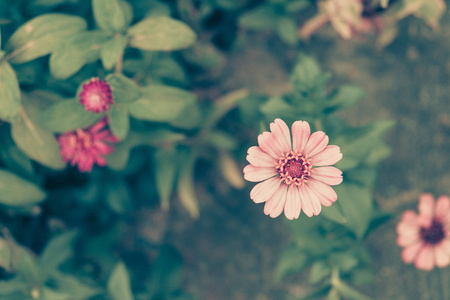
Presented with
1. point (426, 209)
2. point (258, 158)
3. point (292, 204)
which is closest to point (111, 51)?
point (258, 158)

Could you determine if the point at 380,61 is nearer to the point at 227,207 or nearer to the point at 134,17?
the point at 227,207

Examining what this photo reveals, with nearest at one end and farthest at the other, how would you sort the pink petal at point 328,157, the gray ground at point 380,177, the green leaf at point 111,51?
the pink petal at point 328,157
the green leaf at point 111,51
the gray ground at point 380,177

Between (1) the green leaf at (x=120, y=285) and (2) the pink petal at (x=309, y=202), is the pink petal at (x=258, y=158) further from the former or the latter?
(1) the green leaf at (x=120, y=285)

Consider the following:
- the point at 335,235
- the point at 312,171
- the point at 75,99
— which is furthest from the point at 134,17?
the point at 335,235

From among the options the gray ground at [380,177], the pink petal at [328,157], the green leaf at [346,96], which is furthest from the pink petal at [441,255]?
the pink petal at [328,157]

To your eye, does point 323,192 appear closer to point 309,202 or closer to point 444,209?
point 309,202
